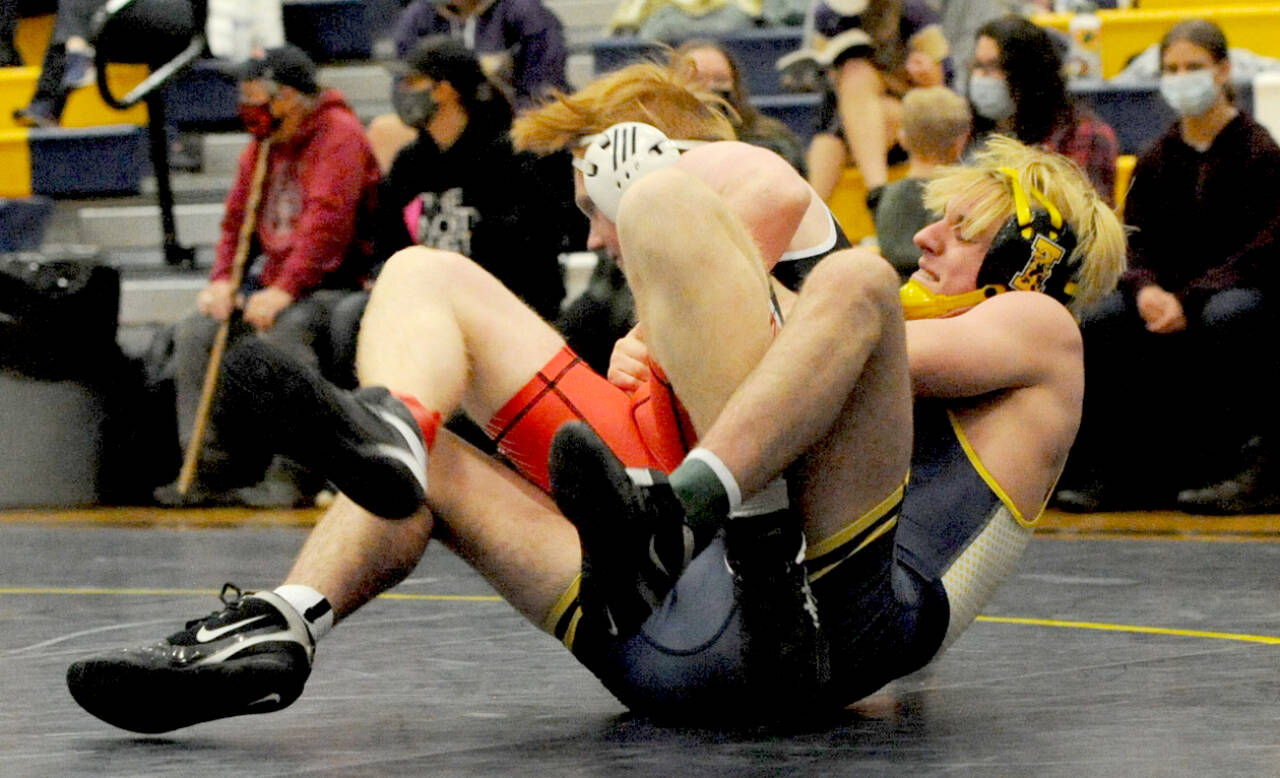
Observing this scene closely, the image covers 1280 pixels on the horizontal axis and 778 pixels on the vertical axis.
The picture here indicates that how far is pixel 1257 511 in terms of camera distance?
5.30 meters

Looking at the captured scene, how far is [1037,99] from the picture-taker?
18.5 ft

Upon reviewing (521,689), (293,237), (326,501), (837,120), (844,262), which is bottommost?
(326,501)

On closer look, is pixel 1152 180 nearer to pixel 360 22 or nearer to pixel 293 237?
pixel 293 237

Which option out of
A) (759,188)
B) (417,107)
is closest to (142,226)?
(417,107)

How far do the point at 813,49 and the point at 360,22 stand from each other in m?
2.65

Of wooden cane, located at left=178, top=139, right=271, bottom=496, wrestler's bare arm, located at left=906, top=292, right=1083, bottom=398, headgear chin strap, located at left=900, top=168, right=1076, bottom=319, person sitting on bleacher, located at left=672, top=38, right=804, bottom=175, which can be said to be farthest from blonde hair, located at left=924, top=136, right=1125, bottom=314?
wooden cane, located at left=178, top=139, right=271, bottom=496

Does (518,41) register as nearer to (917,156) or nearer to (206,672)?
(917,156)

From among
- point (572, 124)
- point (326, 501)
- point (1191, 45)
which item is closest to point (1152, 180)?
point (1191, 45)

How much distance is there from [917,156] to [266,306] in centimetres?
200

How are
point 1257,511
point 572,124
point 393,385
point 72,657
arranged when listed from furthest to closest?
1. point 1257,511
2. point 72,657
3. point 572,124
4. point 393,385

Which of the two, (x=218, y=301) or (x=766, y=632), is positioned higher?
(x=766, y=632)

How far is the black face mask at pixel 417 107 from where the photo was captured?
605 cm

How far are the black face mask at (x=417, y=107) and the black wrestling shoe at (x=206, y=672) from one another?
12.2ft

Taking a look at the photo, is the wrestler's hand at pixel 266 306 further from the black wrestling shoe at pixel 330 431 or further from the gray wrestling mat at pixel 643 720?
the black wrestling shoe at pixel 330 431
